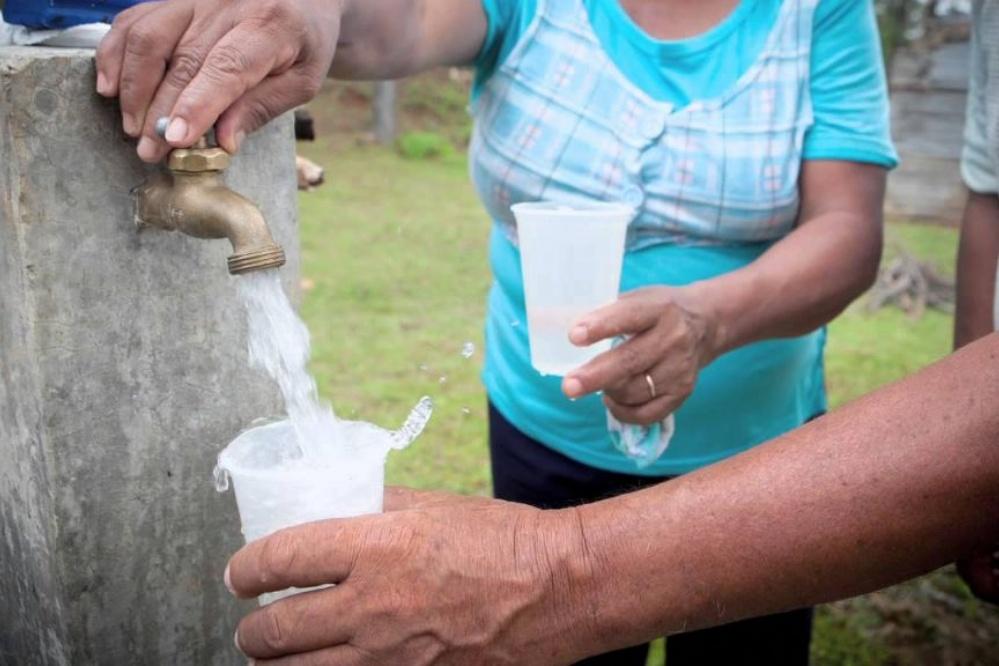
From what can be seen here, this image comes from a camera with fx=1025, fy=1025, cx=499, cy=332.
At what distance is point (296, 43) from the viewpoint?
1.36 meters

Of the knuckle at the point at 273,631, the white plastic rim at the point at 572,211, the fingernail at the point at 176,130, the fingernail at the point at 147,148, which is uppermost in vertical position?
the fingernail at the point at 176,130

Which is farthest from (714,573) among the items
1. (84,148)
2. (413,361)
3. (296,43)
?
(413,361)

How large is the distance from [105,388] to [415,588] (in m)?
0.59

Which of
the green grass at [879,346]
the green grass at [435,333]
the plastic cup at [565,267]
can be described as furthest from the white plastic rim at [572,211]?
the green grass at [879,346]

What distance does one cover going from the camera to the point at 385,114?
41.3ft

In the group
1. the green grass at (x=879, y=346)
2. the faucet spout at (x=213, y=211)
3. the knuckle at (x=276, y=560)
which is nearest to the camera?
the knuckle at (x=276, y=560)

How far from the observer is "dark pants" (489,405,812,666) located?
222cm

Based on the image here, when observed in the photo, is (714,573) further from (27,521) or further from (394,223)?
(394,223)

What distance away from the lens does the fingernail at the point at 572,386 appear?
169 centimetres

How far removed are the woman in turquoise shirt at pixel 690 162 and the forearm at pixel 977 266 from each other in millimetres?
289

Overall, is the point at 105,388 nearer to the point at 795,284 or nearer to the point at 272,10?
the point at 272,10

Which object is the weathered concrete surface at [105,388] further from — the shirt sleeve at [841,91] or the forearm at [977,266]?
the forearm at [977,266]

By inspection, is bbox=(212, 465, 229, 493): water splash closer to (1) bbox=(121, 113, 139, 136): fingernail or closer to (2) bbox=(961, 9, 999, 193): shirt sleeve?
(1) bbox=(121, 113, 139, 136): fingernail

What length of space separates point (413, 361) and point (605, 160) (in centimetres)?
383
